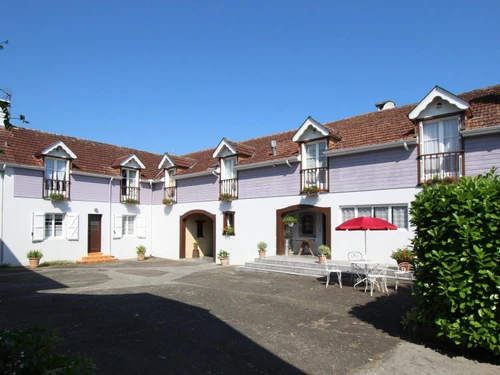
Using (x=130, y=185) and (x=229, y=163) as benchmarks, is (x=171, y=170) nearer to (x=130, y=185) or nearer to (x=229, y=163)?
(x=130, y=185)

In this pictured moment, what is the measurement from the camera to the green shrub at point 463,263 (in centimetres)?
500

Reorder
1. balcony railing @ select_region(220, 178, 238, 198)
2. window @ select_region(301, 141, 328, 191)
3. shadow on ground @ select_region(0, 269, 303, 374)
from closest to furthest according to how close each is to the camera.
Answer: shadow on ground @ select_region(0, 269, 303, 374) < window @ select_region(301, 141, 328, 191) < balcony railing @ select_region(220, 178, 238, 198)

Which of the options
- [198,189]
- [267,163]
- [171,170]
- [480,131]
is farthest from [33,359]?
[171,170]

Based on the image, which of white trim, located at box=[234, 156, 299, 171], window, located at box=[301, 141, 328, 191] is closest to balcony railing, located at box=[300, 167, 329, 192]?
window, located at box=[301, 141, 328, 191]

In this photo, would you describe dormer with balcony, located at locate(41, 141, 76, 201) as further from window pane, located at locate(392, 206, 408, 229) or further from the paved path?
window pane, located at locate(392, 206, 408, 229)

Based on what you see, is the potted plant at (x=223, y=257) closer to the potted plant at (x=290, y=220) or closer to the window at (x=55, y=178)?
the potted plant at (x=290, y=220)

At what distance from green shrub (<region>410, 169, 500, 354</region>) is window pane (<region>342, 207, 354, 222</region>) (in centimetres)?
909

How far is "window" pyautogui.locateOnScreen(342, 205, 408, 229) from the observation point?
13.4 metres

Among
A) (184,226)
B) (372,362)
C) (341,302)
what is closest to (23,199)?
(184,226)

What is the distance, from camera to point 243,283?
1241cm

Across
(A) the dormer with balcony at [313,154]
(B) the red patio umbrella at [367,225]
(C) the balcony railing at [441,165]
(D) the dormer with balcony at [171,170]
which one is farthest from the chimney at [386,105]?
(D) the dormer with balcony at [171,170]

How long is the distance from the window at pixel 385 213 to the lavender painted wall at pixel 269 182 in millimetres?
2551

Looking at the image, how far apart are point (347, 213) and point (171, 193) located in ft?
38.7

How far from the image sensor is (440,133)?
42.5 ft
